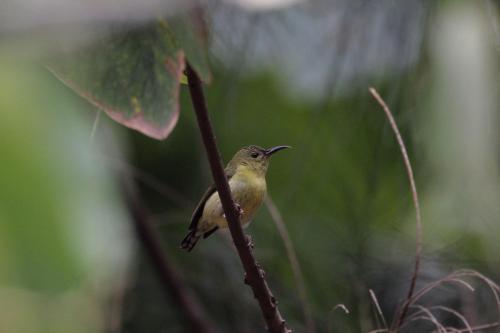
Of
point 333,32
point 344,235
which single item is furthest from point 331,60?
point 344,235

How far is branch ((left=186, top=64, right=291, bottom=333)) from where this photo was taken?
110 cm

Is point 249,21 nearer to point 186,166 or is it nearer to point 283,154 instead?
point 186,166

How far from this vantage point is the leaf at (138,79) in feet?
2.30

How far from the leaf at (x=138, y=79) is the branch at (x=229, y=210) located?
0.21 meters

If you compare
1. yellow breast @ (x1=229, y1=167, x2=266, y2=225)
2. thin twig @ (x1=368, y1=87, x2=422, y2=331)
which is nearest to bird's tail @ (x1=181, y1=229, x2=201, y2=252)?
yellow breast @ (x1=229, y1=167, x2=266, y2=225)

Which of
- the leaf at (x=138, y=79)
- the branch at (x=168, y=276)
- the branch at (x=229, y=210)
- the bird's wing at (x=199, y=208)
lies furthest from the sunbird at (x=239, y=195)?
the leaf at (x=138, y=79)

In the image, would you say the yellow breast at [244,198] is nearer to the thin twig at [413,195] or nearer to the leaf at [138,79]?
the thin twig at [413,195]

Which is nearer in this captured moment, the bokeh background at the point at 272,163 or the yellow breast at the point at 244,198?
the bokeh background at the point at 272,163

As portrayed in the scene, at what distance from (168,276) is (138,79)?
2296 mm

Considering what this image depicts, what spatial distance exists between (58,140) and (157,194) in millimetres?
3288

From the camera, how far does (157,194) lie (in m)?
3.58

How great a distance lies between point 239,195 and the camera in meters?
2.84

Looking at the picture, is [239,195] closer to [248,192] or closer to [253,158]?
[248,192]

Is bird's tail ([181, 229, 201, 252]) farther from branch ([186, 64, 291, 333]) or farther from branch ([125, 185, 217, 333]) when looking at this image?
branch ([186, 64, 291, 333])
